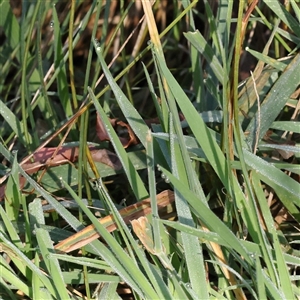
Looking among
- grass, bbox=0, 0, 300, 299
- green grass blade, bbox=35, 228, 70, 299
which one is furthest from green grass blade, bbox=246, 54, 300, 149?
green grass blade, bbox=35, 228, 70, 299

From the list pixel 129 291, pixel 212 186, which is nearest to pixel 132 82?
pixel 212 186

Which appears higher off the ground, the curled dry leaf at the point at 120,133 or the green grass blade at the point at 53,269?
the curled dry leaf at the point at 120,133

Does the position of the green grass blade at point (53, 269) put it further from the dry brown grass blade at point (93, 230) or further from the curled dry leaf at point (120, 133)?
the curled dry leaf at point (120, 133)

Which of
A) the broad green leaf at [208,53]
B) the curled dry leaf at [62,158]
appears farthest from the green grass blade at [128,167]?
the broad green leaf at [208,53]

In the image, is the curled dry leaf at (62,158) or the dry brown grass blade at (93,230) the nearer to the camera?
the dry brown grass blade at (93,230)

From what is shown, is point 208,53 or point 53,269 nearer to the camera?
point 53,269

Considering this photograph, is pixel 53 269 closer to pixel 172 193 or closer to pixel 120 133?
pixel 172 193

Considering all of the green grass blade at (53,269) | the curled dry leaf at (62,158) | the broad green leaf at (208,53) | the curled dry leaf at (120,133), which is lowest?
the green grass blade at (53,269)

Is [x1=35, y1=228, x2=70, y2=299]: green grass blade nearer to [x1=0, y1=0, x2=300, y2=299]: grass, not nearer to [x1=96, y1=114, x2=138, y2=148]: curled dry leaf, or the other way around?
[x1=0, y1=0, x2=300, y2=299]: grass

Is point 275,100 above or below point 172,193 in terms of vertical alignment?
above

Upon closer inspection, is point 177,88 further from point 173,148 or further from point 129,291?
point 129,291

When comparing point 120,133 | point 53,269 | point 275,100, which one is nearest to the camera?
point 53,269

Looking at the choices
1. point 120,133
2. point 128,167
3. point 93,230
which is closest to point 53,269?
point 93,230
